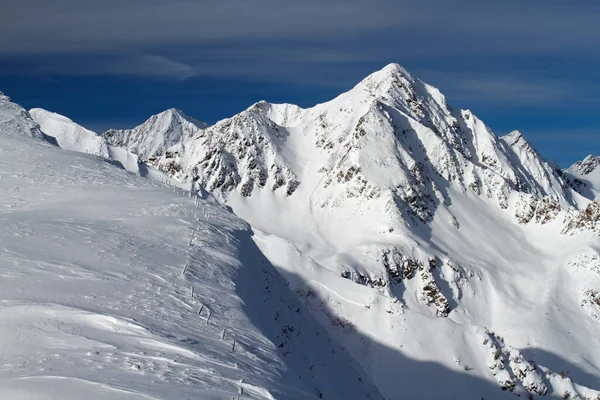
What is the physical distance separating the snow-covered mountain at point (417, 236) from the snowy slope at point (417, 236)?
22cm

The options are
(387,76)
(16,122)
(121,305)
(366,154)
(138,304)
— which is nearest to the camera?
(121,305)

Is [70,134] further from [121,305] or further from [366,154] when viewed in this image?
[121,305]

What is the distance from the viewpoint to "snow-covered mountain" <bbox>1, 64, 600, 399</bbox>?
4822 cm

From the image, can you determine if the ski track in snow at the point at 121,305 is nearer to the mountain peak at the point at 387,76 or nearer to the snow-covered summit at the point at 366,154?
the snow-covered summit at the point at 366,154

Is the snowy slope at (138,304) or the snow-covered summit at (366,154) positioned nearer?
the snowy slope at (138,304)

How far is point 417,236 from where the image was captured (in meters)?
87.5

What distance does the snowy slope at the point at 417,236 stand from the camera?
48.3m

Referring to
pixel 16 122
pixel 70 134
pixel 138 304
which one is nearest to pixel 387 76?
pixel 70 134

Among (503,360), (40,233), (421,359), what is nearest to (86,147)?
(421,359)

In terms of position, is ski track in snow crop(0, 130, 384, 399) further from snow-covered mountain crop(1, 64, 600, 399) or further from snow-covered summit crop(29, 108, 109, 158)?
snow-covered summit crop(29, 108, 109, 158)

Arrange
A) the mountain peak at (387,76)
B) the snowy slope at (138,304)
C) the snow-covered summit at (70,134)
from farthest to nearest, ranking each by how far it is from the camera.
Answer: the mountain peak at (387,76) < the snow-covered summit at (70,134) < the snowy slope at (138,304)

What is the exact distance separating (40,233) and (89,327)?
6997 millimetres

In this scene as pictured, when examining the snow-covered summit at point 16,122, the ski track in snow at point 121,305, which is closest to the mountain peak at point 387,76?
the snow-covered summit at point 16,122

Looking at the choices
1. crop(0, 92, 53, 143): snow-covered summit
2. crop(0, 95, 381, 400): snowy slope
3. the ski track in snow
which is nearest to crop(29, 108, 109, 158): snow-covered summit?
crop(0, 92, 53, 143): snow-covered summit
